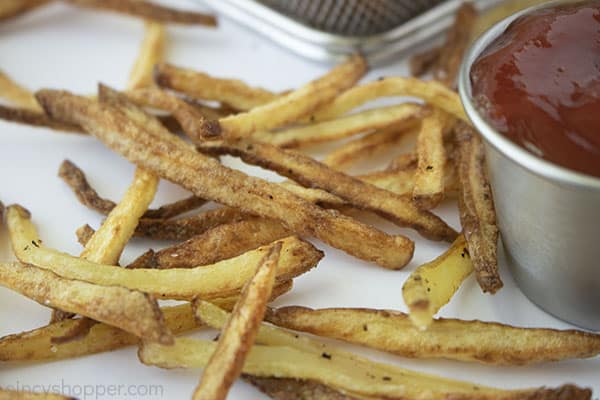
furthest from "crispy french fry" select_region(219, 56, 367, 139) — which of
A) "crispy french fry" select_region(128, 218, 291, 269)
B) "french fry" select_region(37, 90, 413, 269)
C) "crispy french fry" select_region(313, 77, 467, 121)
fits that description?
"crispy french fry" select_region(128, 218, 291, 269)

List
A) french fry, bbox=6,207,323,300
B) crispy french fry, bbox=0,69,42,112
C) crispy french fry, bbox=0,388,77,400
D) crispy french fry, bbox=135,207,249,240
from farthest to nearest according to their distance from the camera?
crispy french fry, bbox=0,69,42,112
crispy french fry, bbox=135,207,249,240
french fry, bbox=6,207,323,300
crispy french fry, bbox=0,388,77,400

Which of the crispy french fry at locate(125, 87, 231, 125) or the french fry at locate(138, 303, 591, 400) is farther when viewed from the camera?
the crispy french fry at locate(125, 87, 231, 125)

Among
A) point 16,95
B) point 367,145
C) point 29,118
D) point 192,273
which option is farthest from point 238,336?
point 16,95

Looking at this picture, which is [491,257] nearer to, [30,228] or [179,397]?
[179,397]

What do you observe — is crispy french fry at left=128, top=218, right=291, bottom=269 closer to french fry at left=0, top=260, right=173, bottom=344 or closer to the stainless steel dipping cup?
french fry at left=0, top=260, right=173, bottom=344

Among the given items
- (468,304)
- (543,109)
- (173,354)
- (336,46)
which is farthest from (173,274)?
(336,46)

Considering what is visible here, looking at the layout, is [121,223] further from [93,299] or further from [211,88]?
[211,88]

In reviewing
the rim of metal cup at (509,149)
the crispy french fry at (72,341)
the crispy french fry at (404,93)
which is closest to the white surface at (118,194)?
the crispy french fry at (72,341)
